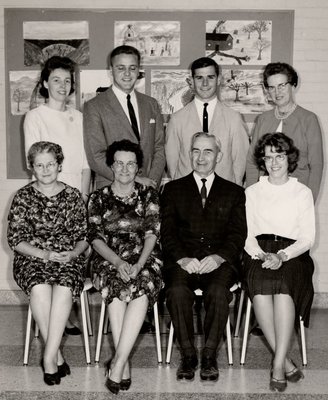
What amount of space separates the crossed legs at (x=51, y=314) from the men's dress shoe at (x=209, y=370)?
0.74 m

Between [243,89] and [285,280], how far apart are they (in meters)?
1.81

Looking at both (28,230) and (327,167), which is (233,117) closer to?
(327,167)

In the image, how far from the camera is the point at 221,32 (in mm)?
4605

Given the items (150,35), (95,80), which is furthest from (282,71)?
(95,80)

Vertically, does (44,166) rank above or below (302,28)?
below

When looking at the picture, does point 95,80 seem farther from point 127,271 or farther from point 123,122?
point 127,271

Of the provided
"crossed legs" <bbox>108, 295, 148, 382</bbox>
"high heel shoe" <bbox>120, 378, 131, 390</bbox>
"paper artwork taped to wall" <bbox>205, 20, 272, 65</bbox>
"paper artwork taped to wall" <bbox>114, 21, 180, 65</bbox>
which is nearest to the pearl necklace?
"paper artwork taped to wall" <bbox>205, 20, 272, 65</bbox>

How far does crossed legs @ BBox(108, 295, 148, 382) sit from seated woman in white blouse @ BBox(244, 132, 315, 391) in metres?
0.61

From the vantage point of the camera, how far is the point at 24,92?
4668 millimetres

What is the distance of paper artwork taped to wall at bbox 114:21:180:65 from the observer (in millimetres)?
4605

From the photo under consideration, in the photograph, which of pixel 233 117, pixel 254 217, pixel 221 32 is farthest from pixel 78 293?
pixel 221 32

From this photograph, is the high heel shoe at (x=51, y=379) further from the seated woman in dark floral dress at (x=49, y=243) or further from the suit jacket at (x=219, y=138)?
the suit jacket at (x=219, y=138)

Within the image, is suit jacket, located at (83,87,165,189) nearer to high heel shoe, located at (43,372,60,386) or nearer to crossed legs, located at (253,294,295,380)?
crossed legs, located at (253,294,295,380)

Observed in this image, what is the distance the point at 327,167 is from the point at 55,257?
7.62 ft
